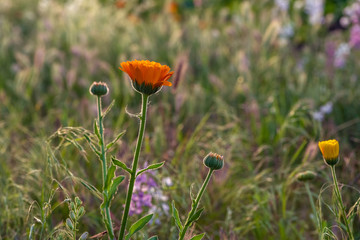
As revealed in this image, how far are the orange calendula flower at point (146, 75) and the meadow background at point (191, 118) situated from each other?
0.87 feet

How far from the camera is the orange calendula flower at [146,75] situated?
1109 millimetres

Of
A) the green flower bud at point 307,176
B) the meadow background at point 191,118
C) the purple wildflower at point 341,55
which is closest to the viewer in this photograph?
the green flower bud at point 307,176

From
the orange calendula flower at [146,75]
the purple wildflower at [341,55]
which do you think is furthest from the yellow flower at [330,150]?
the purple wildflower at [341,55]

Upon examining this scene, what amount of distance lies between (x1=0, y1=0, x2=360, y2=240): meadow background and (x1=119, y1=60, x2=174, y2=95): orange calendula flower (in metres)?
0.26

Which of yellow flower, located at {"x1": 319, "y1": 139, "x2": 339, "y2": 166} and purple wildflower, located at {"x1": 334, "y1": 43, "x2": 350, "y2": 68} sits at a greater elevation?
purple wildflower, located at {"x1": 334, "y1": 43, "x2": 350, "y2": 68}

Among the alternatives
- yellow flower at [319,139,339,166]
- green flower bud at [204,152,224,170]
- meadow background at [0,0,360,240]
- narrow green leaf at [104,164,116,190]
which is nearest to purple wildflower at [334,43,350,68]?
meadow background at [0,0,360,240]

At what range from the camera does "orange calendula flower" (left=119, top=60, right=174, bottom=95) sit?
3.64 ft

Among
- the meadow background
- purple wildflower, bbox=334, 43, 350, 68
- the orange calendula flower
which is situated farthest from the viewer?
purple wildflower, bbox=334, 43, 350, 68

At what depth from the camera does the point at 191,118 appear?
2.67 meters

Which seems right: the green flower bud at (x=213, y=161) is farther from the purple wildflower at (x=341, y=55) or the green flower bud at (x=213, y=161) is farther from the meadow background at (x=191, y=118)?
the purple wildflower at (x=341, y=55)

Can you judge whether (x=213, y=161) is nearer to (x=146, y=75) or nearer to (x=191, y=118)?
(x=146, y=75)

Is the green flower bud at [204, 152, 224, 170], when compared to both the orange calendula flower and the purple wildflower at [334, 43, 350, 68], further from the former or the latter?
the purple wildflower at [334, 43, 350, 68]

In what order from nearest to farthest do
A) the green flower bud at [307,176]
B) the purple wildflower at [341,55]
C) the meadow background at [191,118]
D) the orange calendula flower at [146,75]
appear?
1. the orange calendula flower at [146,75]
2. the green flower bud at [307,176]
3. the meadow background at [191,118]
4. the purple wildflower at [341,55]

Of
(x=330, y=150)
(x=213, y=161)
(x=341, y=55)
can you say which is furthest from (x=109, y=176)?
(x=341, y=55)
